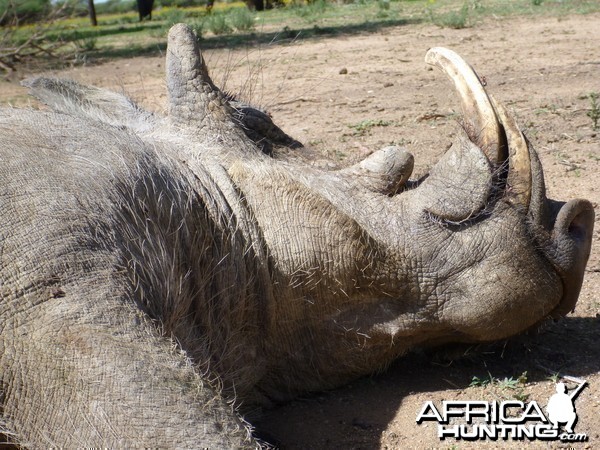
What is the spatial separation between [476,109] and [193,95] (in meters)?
0.90

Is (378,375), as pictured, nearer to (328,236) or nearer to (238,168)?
(328,236)

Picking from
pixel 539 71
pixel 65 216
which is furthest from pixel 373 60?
pixel 65 216

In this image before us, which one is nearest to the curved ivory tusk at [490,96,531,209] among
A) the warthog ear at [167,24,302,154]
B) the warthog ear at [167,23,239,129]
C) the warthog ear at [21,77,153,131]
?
the warthog ear at [167,24,302,154]

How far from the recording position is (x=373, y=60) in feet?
31.1

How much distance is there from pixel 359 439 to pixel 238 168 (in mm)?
894

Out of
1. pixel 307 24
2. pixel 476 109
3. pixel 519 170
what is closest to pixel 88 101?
pixel 476 109

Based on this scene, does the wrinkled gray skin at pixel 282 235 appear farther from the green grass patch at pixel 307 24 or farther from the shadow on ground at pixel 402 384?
the green grass patch at pixel 307 24

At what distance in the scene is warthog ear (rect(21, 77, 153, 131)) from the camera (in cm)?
311

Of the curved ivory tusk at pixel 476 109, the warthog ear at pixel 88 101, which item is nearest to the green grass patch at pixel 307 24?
the warthog ear at pixel 88 101

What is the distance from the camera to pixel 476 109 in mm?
2693

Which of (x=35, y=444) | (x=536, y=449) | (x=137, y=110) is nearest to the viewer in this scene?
(x=35, y=444)

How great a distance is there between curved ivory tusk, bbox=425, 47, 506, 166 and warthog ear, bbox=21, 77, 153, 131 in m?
1.05

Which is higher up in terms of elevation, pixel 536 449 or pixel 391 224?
pixel 391 224

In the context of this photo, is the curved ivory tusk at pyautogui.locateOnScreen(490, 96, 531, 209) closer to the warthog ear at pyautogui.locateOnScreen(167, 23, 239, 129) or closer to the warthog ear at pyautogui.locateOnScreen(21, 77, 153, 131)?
the warthog ear at pyautogui.locateOnScreen(167, 23, 239, 129)
